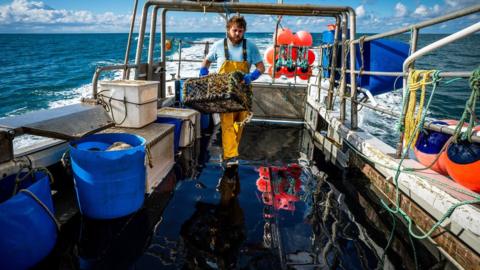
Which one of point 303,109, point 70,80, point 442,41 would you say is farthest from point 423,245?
point 70,80

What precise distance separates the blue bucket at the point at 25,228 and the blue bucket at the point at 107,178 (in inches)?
13.7

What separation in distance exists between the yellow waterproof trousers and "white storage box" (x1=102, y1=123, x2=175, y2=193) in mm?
758

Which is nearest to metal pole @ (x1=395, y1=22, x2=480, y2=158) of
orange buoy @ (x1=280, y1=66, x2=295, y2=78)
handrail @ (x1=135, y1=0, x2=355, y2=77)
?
handrail @ (x1=135, y1=0, x2=355, y2=77)

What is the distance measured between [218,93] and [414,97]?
6.39 feet

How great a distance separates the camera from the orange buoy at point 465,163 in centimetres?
223

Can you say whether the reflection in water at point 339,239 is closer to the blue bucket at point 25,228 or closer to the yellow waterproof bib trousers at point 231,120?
the yellow waterproof bib trousers at point 231,120

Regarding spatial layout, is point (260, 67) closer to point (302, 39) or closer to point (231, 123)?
point (231, 123)

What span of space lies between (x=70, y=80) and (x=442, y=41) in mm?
23758

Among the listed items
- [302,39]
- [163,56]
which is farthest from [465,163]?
[302,39]

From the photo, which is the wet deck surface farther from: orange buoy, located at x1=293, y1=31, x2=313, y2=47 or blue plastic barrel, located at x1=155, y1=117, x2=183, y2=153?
orange buoy, located at x1=293, y1=31, x2=313, y2=47

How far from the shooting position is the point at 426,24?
2.75 meters

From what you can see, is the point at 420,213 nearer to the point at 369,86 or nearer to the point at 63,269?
the point at 369,86

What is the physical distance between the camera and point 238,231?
263 centimetres

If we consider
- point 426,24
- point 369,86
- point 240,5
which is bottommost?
point 369,86
